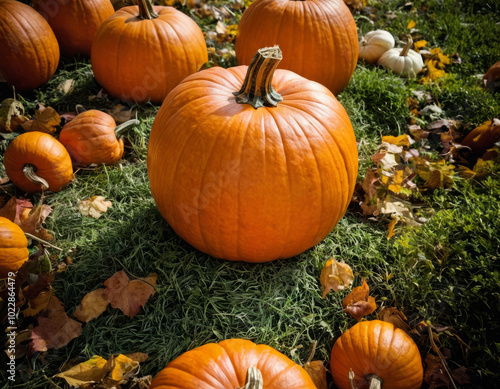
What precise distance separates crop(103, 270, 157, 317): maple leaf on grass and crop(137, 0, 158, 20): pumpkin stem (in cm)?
226

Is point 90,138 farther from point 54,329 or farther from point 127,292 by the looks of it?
point 54,329

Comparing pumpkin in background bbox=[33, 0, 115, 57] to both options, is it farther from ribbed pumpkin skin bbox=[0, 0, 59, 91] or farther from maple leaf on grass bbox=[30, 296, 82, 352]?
maple leaf on grass bbox=[30, 296, 82, 352]

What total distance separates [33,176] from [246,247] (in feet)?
4.98

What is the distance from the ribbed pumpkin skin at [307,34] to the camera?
3.24 m

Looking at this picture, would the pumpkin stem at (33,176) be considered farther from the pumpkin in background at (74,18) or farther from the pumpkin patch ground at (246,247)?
the pumpkin in background at (74,18)

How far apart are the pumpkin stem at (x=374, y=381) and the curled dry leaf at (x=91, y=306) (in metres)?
1.38

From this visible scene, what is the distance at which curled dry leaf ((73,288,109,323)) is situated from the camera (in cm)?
211

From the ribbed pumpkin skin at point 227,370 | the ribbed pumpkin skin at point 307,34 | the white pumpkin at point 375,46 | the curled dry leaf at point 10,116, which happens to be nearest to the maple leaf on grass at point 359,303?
the ribbed pumpkin skin at point 227,370

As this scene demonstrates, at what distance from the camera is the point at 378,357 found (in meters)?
1.86

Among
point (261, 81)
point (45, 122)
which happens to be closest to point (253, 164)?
point (261, 81)

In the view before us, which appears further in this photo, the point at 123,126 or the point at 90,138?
the point at 123,126

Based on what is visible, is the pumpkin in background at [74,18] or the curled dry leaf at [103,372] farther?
the pumpkin in background at [74,18]

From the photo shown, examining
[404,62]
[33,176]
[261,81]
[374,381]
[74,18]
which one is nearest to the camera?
[374,381]

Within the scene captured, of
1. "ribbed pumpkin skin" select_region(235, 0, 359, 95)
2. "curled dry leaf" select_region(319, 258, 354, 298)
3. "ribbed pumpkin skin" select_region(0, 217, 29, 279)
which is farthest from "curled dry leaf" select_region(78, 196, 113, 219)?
"ribbed pumpkin skin" select_region(235, 0, 359, 95)
